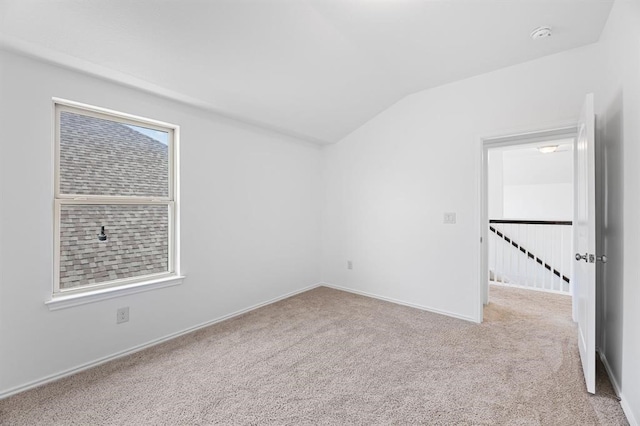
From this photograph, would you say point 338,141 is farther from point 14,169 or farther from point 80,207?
point 14,169

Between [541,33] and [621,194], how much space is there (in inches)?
54.7

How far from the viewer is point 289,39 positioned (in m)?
2.29

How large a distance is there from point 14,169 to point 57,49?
2.72 feet

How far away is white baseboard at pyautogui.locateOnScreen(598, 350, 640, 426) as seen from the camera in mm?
1540

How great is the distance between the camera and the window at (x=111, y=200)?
2.15 metres

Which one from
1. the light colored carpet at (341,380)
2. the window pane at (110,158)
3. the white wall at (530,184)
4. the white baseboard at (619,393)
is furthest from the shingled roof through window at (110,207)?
the white wall at (530,184)

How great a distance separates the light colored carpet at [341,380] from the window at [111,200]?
704 mm

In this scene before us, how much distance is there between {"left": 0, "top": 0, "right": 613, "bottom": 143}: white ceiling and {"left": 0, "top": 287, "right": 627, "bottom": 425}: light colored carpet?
88.1 inches

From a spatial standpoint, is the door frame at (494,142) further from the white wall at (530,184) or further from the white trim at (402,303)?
the white wall at (530,184)

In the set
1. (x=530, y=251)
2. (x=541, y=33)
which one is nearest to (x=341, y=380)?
(x=541, y=33)

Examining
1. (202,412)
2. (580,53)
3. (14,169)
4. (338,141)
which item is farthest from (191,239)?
(580,53)

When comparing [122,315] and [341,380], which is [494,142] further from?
[122,315]

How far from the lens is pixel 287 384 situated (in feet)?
6.45

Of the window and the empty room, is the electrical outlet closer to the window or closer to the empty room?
the empty room
